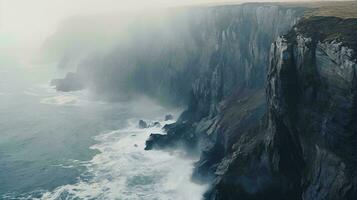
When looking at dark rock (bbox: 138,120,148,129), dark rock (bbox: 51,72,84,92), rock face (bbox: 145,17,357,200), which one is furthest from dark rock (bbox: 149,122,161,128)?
dark rock (bbox: 51,72,84,92)

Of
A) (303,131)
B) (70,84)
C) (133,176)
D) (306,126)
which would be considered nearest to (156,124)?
(133,176)

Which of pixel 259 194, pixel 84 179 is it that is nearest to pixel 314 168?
pixel 259 194

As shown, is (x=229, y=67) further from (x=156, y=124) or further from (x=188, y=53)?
(x=188, y=53)

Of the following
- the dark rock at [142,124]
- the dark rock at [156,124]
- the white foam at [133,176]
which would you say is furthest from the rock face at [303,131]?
the dark rock at [142,124]

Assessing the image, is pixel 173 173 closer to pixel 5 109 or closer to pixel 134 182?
pixel 134 182

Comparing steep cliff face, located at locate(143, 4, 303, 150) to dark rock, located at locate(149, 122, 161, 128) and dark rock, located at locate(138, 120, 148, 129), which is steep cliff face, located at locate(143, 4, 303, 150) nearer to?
dark rock, located at locate(149, 122, 161, 128)

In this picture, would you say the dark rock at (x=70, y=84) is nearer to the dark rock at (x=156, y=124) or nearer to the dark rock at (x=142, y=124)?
the dark rock at (x=142, y=124)
